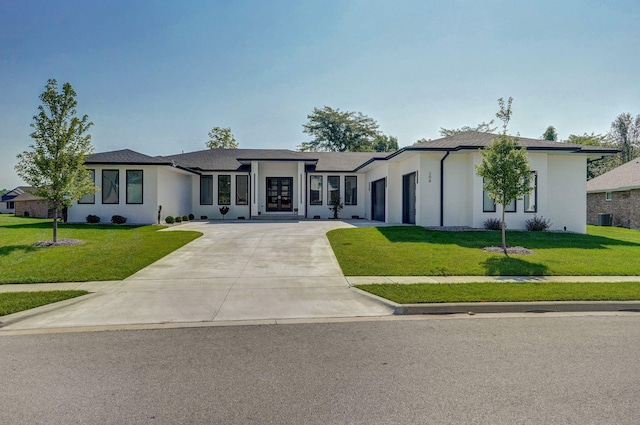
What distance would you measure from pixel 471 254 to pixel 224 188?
1785 centimetres

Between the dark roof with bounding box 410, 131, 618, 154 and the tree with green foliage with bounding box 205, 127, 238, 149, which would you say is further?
the tree with green foliage with bounding box 205, 127, 238, 149

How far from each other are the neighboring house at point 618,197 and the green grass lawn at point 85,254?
2360 centimetres

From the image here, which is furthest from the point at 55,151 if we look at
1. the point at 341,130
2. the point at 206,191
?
the point at 341,130

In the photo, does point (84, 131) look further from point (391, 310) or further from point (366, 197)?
point (366, 197)

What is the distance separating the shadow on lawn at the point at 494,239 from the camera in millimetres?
12800

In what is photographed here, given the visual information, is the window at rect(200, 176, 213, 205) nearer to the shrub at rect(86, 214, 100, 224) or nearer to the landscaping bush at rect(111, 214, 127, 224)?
the landscaping bush at rect(111, 214, 127, 224)

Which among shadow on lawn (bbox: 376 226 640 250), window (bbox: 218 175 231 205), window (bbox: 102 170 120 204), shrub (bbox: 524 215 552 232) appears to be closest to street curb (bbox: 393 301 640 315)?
shadow on lawn (bbox: 376 226 640 250)

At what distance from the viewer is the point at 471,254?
35.9ft

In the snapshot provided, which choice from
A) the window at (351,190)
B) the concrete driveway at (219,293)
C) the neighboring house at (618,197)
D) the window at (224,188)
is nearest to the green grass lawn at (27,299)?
the concrete driveway at (219,293)

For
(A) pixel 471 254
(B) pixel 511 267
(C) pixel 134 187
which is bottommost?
(B) pixel 511 267

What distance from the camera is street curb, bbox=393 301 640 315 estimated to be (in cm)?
632

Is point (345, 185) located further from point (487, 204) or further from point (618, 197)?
point (618, 197)

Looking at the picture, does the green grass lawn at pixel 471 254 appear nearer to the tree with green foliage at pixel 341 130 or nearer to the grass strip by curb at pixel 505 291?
the grass strip by curb at pixel 505 291

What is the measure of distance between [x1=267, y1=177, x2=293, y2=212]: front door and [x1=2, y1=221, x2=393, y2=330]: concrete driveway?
537 inches
